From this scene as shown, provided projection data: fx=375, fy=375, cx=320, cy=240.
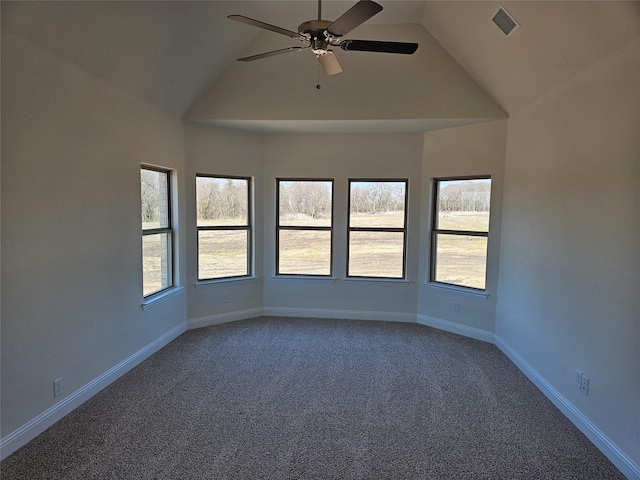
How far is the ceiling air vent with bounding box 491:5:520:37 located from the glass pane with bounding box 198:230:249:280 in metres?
3.71

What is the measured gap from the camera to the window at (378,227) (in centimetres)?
517

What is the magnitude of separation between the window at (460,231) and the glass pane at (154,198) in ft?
11.1

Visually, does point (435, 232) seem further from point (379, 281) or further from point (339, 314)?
point (339, 314)

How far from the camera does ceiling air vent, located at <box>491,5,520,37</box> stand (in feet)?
9.43

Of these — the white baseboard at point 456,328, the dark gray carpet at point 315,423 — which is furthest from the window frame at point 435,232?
the dark gray carpet at point 315,423

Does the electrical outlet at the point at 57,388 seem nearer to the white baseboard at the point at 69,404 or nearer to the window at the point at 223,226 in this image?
the white baseboard at the point at 69,404

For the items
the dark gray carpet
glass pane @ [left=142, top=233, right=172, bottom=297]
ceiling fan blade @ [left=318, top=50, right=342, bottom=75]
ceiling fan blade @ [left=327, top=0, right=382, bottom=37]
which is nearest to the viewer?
ceiling fan blade @ [left=327, top=0, right=382, bottom=37]

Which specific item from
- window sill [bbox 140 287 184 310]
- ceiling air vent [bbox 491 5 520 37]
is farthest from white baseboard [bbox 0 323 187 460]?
ceiling air vent [bbox 491 5 520 37]

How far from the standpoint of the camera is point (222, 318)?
5.07 metres

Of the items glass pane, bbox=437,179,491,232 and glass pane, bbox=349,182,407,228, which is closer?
glass pane, bbox=437,179,491,232

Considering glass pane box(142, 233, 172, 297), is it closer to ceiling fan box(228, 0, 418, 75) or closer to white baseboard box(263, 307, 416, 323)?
white baseboard box(263, 307, 416, 323)

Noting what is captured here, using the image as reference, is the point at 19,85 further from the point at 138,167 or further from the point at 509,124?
the point at 509,124

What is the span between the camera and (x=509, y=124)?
13.5 feet

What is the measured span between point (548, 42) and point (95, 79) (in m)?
3.52
